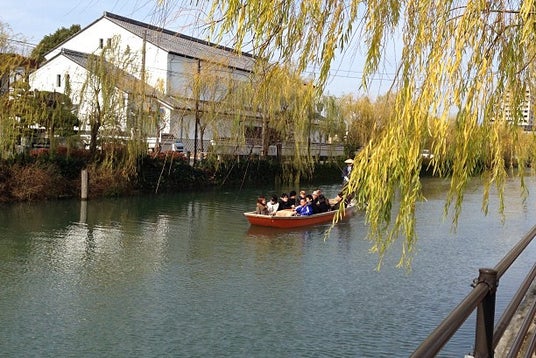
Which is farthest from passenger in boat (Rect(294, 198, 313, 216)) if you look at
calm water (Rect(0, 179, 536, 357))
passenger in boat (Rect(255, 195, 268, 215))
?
passenger in boat (Rect(255, 195, 268, 215))

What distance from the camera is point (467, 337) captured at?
5508 mm

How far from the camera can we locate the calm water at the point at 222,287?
528cm

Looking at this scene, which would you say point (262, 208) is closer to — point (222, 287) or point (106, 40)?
point (222, 287)

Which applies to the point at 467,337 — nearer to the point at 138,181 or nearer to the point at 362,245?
the point at 362,245

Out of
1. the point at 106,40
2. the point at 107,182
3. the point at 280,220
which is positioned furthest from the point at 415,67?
the point at 106,40

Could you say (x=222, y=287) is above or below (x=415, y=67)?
below

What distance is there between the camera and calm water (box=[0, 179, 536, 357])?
17.3 feet

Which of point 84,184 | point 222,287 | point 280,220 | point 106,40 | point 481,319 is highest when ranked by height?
point 106,40

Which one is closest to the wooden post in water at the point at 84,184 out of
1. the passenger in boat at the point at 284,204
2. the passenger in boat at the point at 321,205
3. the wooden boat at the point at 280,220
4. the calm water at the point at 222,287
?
the calm water at the point at 222,287

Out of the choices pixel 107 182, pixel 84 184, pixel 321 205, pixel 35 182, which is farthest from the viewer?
pixel 107 182

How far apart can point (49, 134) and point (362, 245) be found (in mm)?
8983

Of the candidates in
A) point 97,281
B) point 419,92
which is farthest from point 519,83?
point 97,281

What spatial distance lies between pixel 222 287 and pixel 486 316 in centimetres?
570

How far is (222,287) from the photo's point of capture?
710cm
